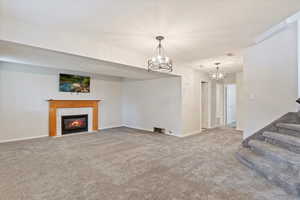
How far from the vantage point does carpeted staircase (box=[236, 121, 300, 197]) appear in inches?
83.6

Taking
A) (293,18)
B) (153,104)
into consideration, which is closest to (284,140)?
(293,18)

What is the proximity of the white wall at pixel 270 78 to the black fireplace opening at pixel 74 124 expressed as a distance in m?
5.54

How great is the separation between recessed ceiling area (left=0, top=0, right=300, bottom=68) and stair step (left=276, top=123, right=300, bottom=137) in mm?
1732

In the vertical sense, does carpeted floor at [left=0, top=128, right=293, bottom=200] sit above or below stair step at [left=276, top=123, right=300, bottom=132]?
below

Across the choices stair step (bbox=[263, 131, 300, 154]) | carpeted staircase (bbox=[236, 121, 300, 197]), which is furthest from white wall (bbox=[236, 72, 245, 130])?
stair step (bbox=[263, 131, 300, 154])

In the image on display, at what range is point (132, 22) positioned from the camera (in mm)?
2520

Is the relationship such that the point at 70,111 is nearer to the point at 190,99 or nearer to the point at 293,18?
the point at 190,99

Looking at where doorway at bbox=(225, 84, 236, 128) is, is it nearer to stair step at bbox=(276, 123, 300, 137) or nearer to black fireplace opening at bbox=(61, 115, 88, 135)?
stair step at bbox=(276, 123, 300, 137)

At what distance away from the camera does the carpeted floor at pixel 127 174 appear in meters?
2.09

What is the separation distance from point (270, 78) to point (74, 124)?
6.19m

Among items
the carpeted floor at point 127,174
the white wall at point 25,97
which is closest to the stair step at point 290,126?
the carpeted floor at point 127,174

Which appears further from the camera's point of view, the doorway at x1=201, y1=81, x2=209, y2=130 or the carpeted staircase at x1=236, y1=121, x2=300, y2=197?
the doorway at x1=201, y1=81, x2=209, y2=130

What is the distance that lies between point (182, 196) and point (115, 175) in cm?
116

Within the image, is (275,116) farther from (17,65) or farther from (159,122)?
(17,65)
